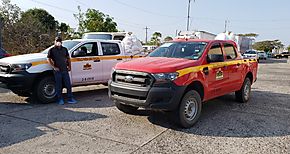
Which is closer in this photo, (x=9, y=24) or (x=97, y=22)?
(x=9, y=24)

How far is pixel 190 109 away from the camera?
17.4 feet

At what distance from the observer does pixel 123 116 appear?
5.87 m

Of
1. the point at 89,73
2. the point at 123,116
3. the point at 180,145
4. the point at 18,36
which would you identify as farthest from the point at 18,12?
the point at 180,145

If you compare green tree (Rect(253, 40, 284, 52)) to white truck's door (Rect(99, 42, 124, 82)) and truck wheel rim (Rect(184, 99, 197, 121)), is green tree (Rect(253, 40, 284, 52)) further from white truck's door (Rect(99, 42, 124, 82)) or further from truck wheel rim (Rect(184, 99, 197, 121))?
truck wheel rim (Rect(184, 99, 197, 121))

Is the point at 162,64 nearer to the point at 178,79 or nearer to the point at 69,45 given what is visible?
the point at 178,79

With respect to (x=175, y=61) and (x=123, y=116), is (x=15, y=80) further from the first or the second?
(x=175, y=61)

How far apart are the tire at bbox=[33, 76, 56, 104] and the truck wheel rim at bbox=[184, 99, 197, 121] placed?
3.82m

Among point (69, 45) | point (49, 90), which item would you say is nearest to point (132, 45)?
point (69, 45)

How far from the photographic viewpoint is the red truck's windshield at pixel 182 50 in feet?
19.0

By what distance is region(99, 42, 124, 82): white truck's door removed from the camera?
838 centimetres

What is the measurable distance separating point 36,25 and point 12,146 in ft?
62.1

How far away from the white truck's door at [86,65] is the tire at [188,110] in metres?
3.74

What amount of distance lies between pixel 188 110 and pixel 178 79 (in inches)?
31.2

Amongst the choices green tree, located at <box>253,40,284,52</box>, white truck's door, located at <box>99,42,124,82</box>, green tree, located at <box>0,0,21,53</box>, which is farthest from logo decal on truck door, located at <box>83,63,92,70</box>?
green tree, located at <box>253,40,284,52</box>
